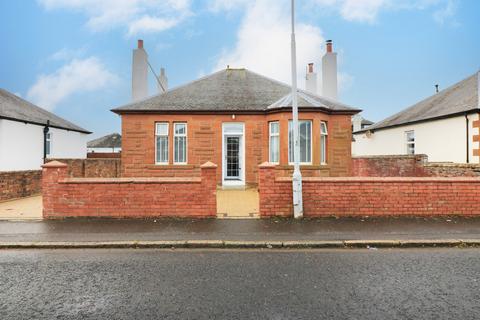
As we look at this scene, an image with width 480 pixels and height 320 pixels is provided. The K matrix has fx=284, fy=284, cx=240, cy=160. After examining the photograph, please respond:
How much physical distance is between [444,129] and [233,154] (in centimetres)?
→ 1164

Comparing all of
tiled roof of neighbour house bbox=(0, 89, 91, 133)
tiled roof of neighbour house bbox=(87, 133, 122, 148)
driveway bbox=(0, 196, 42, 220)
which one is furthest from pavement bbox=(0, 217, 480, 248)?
tiled roof of neighbour house bbox=(87, 133, 122, 148)

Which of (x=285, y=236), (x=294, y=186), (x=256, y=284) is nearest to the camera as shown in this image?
(x=256, y=284)

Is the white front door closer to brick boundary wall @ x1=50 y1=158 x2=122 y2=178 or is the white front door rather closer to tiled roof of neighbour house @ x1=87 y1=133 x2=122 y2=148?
brick boundary wall @ x1=50 y1=158 x2=122 y2=178

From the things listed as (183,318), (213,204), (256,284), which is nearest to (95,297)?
(183,318)

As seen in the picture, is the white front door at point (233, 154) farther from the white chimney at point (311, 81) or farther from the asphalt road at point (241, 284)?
the asphalt road at point (241, 284)

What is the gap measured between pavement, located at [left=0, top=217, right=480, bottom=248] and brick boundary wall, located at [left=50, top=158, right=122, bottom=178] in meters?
9.61

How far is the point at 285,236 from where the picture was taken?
6.25 m

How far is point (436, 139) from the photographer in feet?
52.9

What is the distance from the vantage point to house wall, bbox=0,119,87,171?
54.6 feet

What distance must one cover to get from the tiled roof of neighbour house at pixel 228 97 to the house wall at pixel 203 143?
404 millimetres

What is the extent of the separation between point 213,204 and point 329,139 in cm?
844

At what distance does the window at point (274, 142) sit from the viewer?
14.0 m

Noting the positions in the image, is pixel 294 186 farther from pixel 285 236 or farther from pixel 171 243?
pixel 171 243

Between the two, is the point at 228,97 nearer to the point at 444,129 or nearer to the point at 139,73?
the point at 139,73
